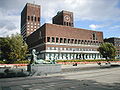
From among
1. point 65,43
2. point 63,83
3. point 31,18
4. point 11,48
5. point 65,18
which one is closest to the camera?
point 63,83

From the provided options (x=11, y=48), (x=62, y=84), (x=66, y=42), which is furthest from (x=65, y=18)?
(x=62, y=84)

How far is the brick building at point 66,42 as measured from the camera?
2601 inches

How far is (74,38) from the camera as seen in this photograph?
75688mm

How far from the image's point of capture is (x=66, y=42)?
72.1 metres

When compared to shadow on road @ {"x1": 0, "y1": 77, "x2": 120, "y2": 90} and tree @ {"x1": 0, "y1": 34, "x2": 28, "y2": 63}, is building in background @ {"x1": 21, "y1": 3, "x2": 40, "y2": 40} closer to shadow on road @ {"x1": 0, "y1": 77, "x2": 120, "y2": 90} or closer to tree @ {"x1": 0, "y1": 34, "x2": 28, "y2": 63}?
tree @ {"x1": 0, "y1": 34, "x2": 28, "y2": 63}

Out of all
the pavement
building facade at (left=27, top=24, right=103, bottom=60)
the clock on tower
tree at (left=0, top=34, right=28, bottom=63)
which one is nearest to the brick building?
building facade at (left=27, top=24, right=103, bottom=60)

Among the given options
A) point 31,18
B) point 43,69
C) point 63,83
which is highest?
point 31,18

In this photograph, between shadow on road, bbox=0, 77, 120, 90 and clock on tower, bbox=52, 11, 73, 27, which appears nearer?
shadow on road, bbox=0, 77, 120, 90

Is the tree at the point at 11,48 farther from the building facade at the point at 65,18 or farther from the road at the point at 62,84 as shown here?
the building facade at the point at 65,18

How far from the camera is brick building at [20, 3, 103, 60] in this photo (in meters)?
66.1

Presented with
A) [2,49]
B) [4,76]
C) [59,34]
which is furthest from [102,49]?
[4,76]

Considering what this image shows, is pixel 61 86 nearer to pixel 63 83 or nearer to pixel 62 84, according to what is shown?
pixel 62 84

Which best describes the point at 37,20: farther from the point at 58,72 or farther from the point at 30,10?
the point at 58,72

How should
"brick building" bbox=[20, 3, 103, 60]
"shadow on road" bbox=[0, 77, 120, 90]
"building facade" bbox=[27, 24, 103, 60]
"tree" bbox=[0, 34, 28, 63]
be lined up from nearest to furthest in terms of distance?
"shadow on road" bbox=[0, 77, 120, 90] → "tree" bbox=[0, 34, 28, 63] → "building facade" bbox=[27, 24, 103, 60] → "brick building" bbox=[20, 3, 103, 60]
